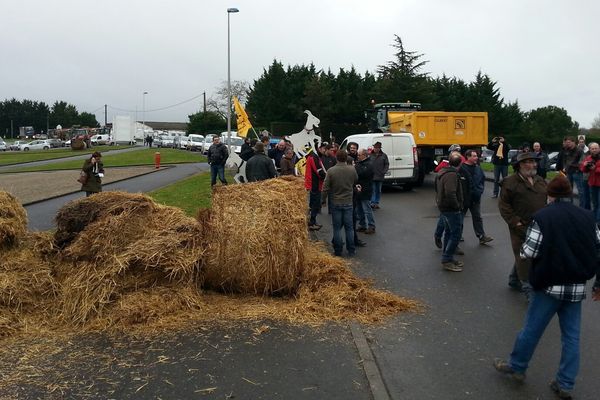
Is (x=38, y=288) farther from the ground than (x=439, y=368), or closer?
farther from the ground

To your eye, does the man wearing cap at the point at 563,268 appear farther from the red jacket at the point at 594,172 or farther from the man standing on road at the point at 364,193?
the red jacket at the point at 594,172

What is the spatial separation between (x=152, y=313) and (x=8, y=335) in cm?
141

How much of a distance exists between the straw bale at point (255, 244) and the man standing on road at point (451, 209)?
2724mm

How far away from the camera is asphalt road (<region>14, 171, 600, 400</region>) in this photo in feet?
13.9

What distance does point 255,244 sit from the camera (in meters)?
6.20

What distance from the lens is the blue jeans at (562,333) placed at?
13.3ft

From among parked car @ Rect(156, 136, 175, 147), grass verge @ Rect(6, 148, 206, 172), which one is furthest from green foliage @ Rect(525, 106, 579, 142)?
parked car @ Rect(156, 136, 175, 147)

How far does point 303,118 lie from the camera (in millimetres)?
54031

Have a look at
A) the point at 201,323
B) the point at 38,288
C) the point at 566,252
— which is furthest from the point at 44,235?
the point at 566,252

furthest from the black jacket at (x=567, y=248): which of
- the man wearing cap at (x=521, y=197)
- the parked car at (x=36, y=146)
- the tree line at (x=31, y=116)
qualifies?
the tree line at (x=31, y=116)

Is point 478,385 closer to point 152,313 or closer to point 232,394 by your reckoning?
point 232,394

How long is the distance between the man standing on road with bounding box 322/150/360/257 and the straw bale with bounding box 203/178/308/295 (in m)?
2.26

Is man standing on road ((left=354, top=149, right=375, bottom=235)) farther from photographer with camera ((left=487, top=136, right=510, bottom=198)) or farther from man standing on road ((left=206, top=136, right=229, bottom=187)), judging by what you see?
man standing on road ((left=206, top=136, right=229, bottom=187))

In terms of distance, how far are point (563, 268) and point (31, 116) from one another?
130 meters
